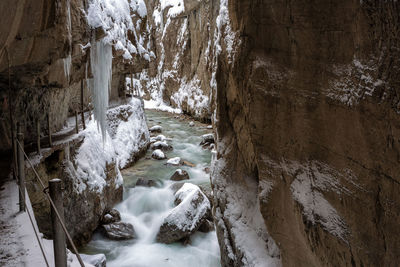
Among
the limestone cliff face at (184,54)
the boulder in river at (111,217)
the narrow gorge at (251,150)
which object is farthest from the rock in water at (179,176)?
the limestone cliff face at (184,54)

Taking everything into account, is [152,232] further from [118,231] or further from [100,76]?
[100,76]

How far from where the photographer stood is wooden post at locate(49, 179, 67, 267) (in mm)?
2068

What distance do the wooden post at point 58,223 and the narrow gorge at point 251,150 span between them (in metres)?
0.04

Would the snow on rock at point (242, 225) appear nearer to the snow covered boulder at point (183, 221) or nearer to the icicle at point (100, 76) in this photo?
the snow covered boulder at point (183, 221)

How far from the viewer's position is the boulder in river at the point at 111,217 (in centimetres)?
847

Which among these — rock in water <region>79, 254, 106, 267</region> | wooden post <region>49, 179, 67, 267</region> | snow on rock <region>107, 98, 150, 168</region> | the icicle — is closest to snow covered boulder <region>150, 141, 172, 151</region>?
snow on rock <region>107, 98, 150, 168</region>

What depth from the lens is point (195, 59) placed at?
26703 millimetres

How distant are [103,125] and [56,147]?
2.78 m

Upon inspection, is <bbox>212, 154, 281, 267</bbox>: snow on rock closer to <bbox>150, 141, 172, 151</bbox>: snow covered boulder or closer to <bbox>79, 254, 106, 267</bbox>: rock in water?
<bbox>79, 254, 106, 267</bbox>: rock in water

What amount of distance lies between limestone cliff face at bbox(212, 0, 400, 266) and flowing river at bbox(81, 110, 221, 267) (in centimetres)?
222

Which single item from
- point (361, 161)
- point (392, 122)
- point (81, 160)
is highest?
point (392, 122)

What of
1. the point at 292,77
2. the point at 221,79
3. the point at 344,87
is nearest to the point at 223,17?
the point at 221,79

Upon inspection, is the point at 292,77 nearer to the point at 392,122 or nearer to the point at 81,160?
Answer: the point at 392,122

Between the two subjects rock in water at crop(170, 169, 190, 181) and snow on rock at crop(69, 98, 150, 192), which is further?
rock in water at crop(170, 169, 190, 181)
